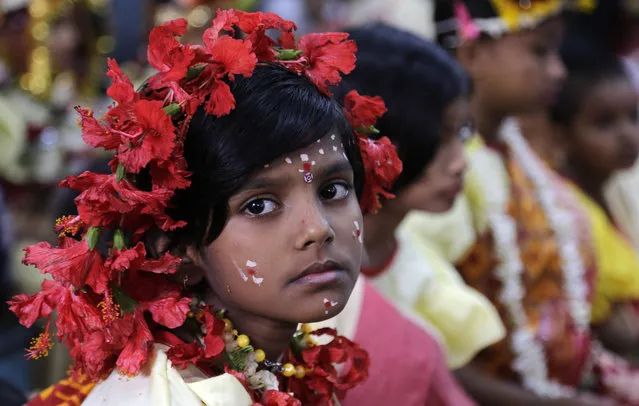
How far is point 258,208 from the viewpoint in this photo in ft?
3.99

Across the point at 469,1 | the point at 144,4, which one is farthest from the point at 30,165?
the point at 469,1

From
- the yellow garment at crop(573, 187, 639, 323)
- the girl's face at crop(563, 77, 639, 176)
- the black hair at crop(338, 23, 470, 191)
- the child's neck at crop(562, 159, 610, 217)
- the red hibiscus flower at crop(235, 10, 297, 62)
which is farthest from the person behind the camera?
the child's neck at crop(562, 159, 610, 217)

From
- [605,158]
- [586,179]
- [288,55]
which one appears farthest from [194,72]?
[586,179]

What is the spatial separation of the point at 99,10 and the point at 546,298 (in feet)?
9.34

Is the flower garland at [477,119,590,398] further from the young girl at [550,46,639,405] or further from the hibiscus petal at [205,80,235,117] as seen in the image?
the hibiscus petal at [205,80,235,117]

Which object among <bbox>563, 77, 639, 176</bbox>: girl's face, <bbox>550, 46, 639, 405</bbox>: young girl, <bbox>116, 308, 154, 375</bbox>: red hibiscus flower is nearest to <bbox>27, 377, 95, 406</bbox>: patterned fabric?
<bbox>116, 308, 154, 375</bbox>: red hibiscus flower

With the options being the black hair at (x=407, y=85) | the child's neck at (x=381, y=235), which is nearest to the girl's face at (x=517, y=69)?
the black hair at (x=407, y=85)

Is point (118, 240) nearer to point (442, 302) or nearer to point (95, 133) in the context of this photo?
point (95, 133)

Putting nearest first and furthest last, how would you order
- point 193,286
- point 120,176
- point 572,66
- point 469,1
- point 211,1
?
point 120,176 → point 193,286 → point 469,1 → point 572,66 → point 211,1

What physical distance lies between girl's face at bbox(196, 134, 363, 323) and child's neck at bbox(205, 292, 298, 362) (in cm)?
5

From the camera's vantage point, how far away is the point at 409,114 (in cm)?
203

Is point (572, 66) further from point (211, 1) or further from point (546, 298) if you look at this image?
point (211, 1)

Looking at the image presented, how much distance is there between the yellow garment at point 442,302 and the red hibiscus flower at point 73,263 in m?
1.09

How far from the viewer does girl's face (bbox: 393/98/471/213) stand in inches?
83.3
